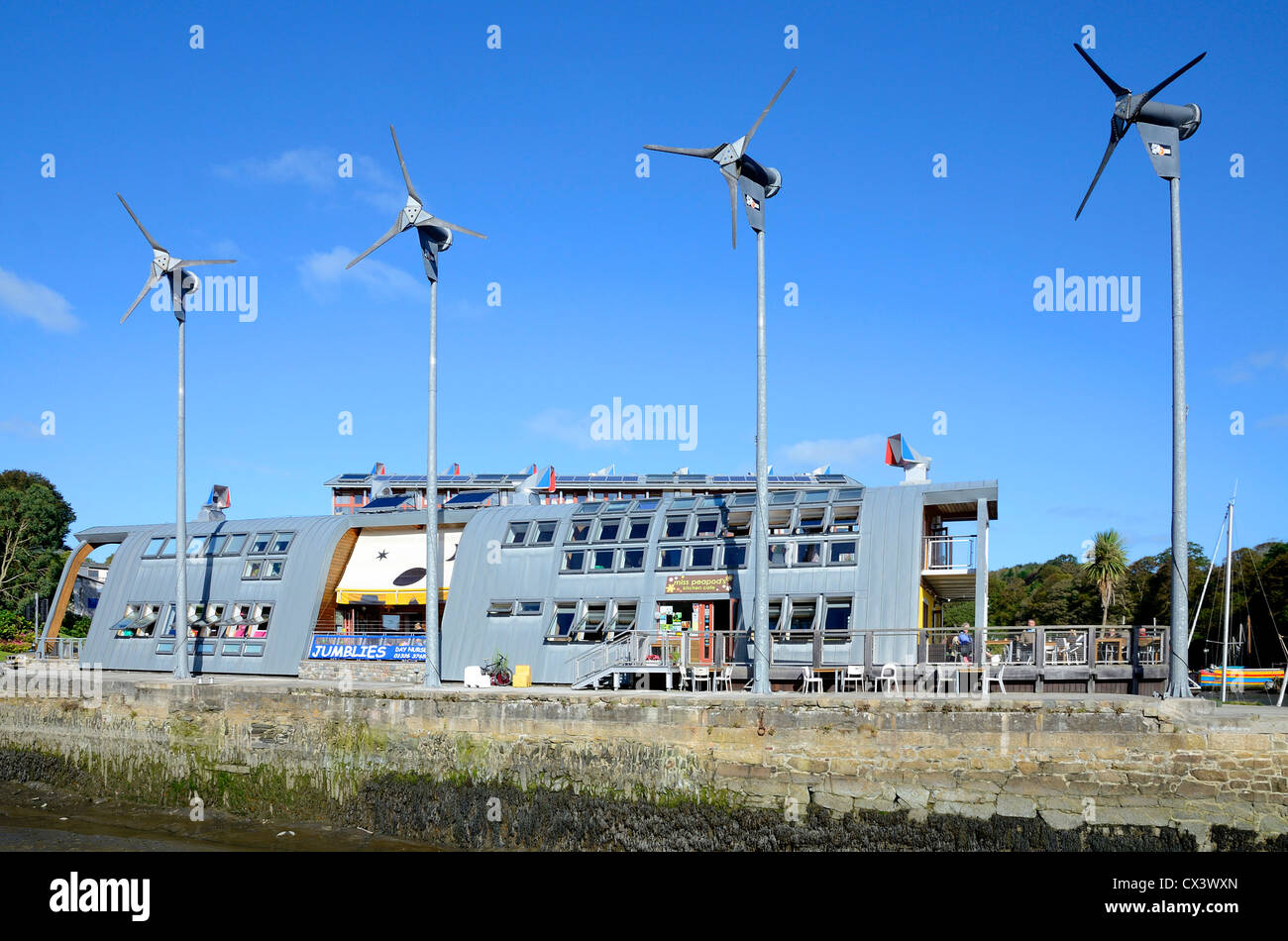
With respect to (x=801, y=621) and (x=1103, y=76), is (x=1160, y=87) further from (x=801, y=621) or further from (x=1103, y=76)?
(x=801, y=621)

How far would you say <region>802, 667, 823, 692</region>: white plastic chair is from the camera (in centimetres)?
2587

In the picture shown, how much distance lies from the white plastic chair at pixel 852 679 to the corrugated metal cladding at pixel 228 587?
56.2ft

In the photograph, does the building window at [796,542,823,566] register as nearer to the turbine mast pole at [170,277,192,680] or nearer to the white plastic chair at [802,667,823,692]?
the white plastic chair at [802,667,823,692]

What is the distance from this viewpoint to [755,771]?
21.7 meters

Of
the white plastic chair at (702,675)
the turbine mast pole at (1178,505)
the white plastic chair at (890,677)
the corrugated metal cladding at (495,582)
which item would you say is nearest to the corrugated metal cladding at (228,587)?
the corrugated metal cladding at (495,582)

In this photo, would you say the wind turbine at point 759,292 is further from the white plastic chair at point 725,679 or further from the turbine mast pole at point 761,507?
the white plastic chair at point 725,679

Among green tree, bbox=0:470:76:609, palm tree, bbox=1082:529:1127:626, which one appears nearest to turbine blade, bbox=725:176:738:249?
palm tree, bbox=1082:529:1127:626

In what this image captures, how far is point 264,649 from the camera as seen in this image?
37156 millimetres

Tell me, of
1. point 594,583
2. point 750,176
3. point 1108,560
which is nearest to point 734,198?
point 750,176

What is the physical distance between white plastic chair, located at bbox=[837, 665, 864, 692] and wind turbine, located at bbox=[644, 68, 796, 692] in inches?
154

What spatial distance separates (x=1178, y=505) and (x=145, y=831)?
2426 centimetres

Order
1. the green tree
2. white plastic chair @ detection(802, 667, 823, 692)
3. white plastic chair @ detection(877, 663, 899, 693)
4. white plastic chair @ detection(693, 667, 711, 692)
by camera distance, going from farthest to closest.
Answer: the green tree
white plastic chair @ detection(693, 667, 711, 692)
white plastic chair @ detection(802, 667, 823, 692)
white plastic chair @ detection(877, 663, 899, 693)

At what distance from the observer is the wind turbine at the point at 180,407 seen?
31.3m
